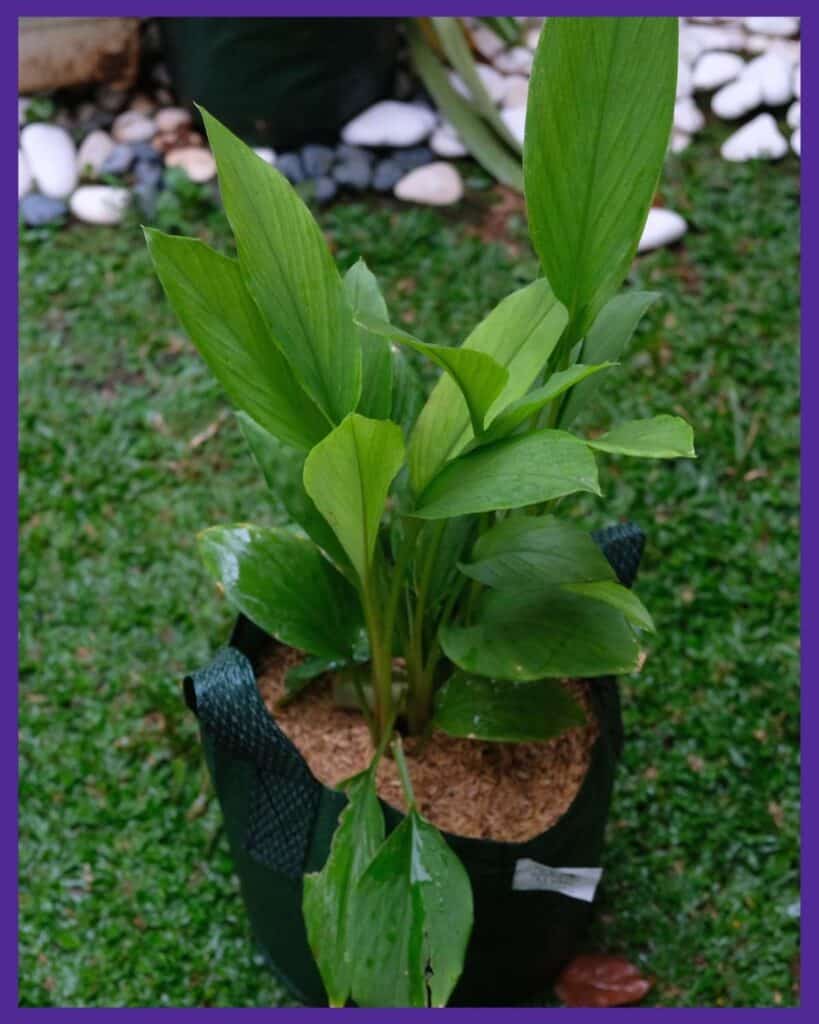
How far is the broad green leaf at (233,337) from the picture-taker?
1059 millimetres

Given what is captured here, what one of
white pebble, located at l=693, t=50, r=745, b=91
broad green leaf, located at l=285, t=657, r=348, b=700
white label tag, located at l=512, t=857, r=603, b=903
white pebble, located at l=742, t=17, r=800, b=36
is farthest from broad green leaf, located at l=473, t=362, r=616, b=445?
white pebble, located at l=742, t=17, r=800, b=36

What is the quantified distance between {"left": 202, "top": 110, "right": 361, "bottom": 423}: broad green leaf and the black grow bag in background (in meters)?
1.43

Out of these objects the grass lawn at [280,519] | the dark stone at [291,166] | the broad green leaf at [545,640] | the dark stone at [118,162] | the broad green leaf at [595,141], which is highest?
the broad green leaf at [595,141]

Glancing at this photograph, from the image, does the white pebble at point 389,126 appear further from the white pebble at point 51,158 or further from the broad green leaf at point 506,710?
the broad green leaf at point 506,710

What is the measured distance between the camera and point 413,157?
249cm

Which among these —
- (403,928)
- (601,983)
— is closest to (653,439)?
(403,928)

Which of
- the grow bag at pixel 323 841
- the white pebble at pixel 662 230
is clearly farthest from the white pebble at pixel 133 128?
the grow bag at pixel 323 841

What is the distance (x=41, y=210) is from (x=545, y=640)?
1.57 metres

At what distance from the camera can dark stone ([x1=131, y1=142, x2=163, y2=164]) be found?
8.11 ft

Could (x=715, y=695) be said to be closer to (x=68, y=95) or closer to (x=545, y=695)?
(x=545, y=695)

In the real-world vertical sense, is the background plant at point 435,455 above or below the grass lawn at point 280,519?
above

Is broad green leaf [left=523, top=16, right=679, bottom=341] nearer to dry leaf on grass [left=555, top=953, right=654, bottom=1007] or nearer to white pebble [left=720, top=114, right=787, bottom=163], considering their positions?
dry leaf on grass [left=555, top=953, right=654, bottom=1007]

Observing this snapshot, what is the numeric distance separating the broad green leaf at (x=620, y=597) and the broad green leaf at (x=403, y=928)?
0.28 m

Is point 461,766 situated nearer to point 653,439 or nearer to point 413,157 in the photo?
point 653,439
